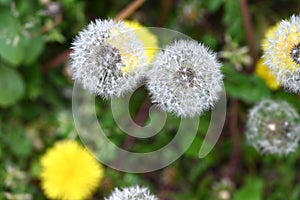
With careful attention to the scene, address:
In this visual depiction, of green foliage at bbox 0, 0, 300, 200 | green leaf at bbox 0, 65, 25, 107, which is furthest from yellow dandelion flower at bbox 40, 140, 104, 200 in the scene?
green leaf at bbox 0, 65, 25, 107

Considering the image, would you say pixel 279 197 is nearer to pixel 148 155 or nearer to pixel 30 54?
pixel 148 155

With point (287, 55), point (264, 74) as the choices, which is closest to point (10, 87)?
point (264, 74)

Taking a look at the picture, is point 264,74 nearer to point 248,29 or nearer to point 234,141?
point 248,29

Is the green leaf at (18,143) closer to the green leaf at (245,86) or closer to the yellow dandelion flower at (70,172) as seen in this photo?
the yellow dandelion flower at (70,172)

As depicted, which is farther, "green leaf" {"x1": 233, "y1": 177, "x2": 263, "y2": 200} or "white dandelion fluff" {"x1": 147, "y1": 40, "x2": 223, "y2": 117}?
"green leaf" {"x1": 233, "y1": 177, "x2": 263, "y2": 200}

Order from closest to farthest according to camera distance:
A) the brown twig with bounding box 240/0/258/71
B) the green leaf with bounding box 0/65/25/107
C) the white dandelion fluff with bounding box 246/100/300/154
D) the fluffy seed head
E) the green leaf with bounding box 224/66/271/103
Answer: the fluffy seed head → the white dandelion fluff with bounding box 246/100/300/154 → the green leaf with bounding box 224/66/271/103 → the brown twig with bounding box 240/0/258/71 → the green leaf with bounding box 0/65/25/107

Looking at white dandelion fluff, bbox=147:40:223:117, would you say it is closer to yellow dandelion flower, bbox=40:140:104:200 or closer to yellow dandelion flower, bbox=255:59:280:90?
yellow dandelion flower, bbox=255:59:280:90
